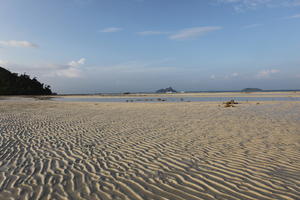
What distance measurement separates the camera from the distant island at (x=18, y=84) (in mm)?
82200

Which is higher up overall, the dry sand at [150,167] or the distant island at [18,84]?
the distant island at [18,84]

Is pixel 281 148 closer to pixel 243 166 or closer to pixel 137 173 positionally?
pixel 243 166

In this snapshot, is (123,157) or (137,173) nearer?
(137,173)

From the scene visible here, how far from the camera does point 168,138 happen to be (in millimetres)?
8023

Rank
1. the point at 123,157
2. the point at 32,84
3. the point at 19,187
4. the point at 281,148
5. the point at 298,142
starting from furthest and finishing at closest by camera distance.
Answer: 1. the point at 32,84
2. the point at 298,142
3. the point at 281,148
4. the point at 123,157
5. the point at 19,187

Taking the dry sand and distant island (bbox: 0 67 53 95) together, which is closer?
the dry sand

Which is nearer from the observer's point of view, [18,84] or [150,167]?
[150,167]

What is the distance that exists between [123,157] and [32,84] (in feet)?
361

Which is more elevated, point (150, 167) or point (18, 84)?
point (18, 84)

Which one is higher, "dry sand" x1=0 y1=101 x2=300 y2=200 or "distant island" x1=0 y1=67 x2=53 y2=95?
"distant island" x1=0 y1=67 x2=53 y2=95

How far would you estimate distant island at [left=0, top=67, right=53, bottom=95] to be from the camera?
8220 centimetres

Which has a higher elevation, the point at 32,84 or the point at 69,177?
the point at 32,84

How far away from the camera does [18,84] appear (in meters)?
88.4

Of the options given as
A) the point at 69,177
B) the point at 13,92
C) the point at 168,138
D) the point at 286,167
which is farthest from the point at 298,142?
the point at 13,92
